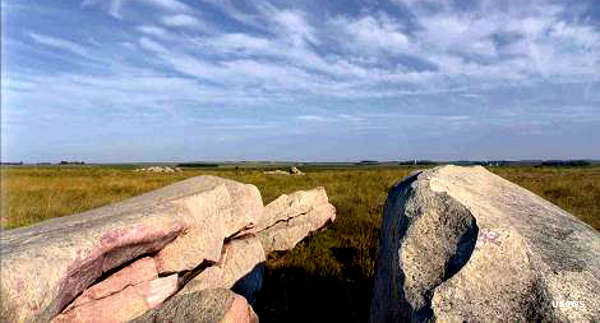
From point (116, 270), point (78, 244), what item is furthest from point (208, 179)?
point (78, 244)

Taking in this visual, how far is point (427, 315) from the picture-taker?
4371mm

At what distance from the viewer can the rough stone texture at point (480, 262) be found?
170 inches

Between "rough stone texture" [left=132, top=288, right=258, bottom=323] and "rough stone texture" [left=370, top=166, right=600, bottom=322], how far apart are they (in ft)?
5.70

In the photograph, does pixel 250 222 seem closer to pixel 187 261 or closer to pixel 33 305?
pixel 187 261

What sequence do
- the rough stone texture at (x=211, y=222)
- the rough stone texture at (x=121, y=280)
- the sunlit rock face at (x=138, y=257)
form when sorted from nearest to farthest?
1. the sunlit rock face at (x=138, y=257)
2. the rough stone texture at (x=121, y=280)
3. the rough stone texture at (x=211, y=222)

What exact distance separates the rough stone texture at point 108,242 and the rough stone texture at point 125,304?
0.29 metres

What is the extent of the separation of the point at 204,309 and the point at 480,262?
3.40 metres

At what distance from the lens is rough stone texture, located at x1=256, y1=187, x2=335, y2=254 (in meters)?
13.7

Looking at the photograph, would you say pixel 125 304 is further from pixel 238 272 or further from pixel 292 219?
pixel 292 219

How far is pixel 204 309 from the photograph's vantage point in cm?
638

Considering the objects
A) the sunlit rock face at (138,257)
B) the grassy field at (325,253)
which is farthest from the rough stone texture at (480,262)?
the grassy field at (325,253)

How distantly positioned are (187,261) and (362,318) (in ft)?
9.83

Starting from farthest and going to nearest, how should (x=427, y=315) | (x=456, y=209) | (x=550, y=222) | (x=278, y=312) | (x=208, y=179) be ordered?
(x=208, y=179) < (x=278, y=312) < (x=550, y=222) < (x=456, y=209) < (x=427, y=315)

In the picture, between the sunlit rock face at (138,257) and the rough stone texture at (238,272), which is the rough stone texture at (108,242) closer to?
the sunlit rock face at (138,257)
